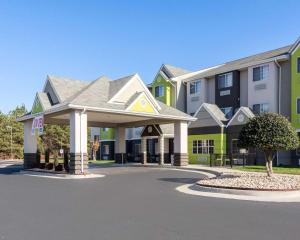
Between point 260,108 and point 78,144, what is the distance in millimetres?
18917

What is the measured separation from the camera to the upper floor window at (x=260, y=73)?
111 ft

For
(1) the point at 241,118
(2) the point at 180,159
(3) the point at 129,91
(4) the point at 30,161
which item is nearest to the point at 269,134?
(3) the point at 129,91

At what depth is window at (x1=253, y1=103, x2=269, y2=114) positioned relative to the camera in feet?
111

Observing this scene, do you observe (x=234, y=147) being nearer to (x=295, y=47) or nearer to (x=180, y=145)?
(x=180, y=145)

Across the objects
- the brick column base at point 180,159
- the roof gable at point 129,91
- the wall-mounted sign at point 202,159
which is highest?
the roof gable at point 129,91

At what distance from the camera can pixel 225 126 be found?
34781 mm

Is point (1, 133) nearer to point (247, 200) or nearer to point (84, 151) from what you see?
point (84, 151)

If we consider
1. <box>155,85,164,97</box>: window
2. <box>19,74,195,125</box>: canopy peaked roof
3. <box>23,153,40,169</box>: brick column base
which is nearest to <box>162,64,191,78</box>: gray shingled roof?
<box>155,85,164,97</box>: window

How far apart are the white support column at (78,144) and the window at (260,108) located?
17.9 m

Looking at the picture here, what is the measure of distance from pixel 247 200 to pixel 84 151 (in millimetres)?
13279

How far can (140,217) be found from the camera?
30.8 ft

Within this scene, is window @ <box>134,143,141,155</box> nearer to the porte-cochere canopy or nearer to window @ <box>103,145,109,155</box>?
window @ <box>103,145,109,155</box>

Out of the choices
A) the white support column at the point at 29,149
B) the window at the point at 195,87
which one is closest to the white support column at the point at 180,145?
the window at the point at 195,87

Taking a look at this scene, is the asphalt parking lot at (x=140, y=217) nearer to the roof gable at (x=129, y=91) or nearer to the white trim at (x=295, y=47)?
the roof gable at (x=129, y=91)
